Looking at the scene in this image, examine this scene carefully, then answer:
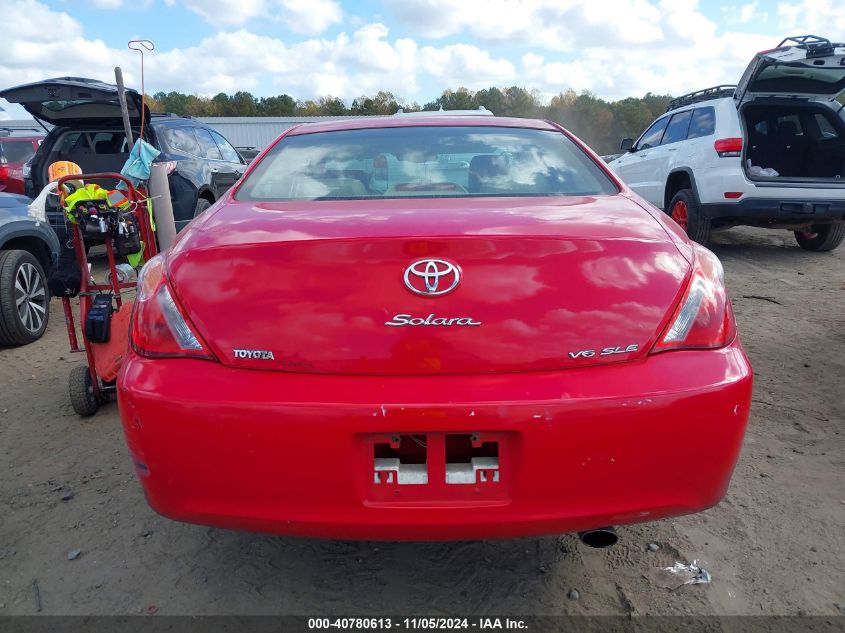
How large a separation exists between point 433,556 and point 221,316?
44.1 inches

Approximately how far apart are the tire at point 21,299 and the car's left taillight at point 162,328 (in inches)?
128

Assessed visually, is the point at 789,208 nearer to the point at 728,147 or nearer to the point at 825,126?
the point at 728,147

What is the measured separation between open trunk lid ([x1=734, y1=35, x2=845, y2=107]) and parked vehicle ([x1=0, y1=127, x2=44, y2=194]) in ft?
30.5

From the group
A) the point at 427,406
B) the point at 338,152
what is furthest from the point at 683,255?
the point at 338,152

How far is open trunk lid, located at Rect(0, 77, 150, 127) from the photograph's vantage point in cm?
554

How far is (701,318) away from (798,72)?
6.18 m

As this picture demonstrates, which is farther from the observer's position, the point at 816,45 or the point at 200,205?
the point at 200,205

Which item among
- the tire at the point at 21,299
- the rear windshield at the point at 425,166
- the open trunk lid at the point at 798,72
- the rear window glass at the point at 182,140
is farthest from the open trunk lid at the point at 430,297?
the rear window glass at the point at 182,140

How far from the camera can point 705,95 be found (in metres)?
8.13

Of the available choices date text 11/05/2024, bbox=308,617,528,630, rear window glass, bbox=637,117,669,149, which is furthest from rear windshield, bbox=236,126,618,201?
rear window glass, bbox=637,117,669,149

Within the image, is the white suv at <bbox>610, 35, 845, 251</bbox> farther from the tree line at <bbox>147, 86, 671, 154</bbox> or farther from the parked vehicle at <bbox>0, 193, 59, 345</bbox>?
the tree line at <bbox>147, 86, 671, 154</bbox>

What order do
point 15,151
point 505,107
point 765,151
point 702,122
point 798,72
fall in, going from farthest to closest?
point 505,107
point 15,151
point 765,151
point 702,122
point 798,72

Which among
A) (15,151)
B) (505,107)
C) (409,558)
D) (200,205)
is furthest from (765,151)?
(505,107)

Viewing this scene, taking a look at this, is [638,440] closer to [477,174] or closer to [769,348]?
[477,174]
